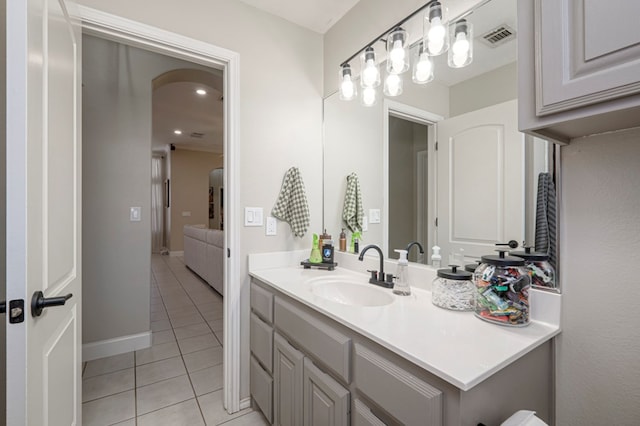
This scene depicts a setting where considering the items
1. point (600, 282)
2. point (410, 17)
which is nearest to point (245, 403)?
point (600, 282)

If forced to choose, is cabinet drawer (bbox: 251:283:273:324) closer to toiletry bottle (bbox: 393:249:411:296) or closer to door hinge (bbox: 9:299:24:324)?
toiletry bottle (bbox: 393:249:411:296)

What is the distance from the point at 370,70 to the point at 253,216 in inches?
45.2

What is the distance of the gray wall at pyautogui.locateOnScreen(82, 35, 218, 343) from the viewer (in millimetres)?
2348

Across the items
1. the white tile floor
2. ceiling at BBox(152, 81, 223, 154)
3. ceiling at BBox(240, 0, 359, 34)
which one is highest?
ceiling at BBox(152, 81, 223, 154)

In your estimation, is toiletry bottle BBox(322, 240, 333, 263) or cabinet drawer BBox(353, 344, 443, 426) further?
toiletry bottle BBox(322, 240, 333, 263)

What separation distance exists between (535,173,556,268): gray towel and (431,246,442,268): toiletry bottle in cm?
41

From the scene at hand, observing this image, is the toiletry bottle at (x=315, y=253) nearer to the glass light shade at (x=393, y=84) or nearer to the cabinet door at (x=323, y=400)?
the cabinet door at (x=323, y=400)

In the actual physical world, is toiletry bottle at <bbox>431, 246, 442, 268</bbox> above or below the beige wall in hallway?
below

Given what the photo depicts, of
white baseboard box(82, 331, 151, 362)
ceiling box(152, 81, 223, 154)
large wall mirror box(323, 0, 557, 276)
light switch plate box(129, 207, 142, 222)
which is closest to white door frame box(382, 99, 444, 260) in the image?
large wall mirror box(323, 0, 557, 276)

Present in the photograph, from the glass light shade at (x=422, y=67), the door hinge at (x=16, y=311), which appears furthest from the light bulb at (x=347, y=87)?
the door hinge at (x=16, y=311)

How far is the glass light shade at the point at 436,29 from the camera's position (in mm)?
1294

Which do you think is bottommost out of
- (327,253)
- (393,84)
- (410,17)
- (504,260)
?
(327,253)

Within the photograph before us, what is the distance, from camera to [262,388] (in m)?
1.59

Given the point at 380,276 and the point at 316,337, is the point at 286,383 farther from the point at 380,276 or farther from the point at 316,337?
the point at 380,276
